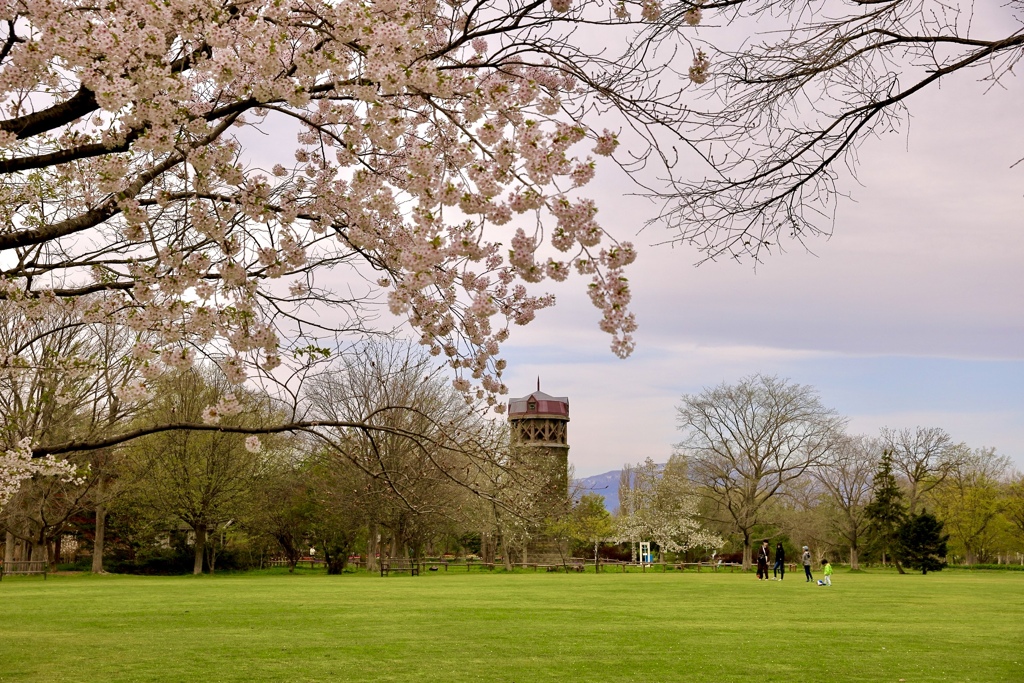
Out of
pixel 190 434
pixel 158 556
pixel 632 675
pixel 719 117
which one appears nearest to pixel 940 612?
pixel 632 675

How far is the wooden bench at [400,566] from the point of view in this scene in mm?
41781

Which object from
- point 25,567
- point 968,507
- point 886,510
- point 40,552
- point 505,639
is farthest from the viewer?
point 968,507

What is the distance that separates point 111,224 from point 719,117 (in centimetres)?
740

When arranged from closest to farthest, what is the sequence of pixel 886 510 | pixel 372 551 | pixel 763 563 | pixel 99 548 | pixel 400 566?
pixel 763 563
pixel 99 548
pixel 400 566
pixel 372 551
pixel 886 510

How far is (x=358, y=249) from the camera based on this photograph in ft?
26.0

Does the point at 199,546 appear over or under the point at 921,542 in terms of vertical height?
under

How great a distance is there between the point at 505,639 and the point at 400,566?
3228 centimetres

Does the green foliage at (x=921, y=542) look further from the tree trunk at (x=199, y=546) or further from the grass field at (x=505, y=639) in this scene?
the tree trunk at (x=199, y=546)

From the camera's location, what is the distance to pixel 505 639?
13.0 meters

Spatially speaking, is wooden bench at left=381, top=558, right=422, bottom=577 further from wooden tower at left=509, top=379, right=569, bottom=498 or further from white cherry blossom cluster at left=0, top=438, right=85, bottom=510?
white cherry blossom cluster at left=0, top=438, right=85, bottom=510

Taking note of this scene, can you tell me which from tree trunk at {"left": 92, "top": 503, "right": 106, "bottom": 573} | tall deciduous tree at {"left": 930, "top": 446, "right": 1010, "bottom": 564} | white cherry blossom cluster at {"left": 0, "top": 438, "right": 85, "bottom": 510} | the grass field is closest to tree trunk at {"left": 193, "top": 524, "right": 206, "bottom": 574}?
tree trunk at {"left": 92, "top": 503, "right": 106, "bottom": 573}

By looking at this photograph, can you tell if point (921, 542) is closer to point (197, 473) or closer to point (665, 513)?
point (665, 513)

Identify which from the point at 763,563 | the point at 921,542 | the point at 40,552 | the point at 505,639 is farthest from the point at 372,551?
the point at 505,639

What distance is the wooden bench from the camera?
137 ft
